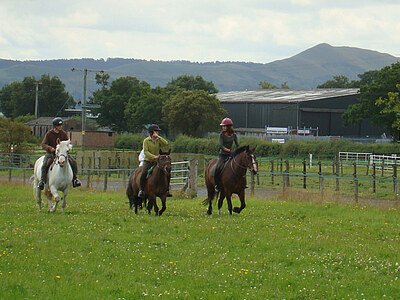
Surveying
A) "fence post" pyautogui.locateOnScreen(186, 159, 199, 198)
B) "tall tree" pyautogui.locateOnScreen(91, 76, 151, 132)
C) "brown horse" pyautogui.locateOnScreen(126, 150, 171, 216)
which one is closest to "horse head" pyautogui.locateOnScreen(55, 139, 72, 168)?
"brown horse" pyautogui.locateOnScreen(126, 150, 171, 216)

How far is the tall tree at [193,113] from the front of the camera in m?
82.4

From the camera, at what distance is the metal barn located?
89.4 metres

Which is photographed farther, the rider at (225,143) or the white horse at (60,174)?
the rider at (225,143)

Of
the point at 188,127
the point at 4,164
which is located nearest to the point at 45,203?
the point at 4,164

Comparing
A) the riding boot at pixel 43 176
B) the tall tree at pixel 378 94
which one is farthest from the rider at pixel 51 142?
the tall tree at pixel 378 94

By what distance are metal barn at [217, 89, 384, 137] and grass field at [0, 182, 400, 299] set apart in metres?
73.1

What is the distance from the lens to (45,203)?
840 inches

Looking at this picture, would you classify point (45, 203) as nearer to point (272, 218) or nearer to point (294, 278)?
point (272, 218)

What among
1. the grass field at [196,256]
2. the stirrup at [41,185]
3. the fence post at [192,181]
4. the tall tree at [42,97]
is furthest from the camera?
the tall tree at [42,97]

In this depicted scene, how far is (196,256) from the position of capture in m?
11.2

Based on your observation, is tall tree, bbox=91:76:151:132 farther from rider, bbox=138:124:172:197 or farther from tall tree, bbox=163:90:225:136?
rider, bbox=138:124:172:197

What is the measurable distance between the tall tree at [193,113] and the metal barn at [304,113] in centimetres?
1125

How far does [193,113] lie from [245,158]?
65191mm

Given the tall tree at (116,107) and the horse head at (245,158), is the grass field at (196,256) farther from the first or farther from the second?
the tall tree at (116,107)
